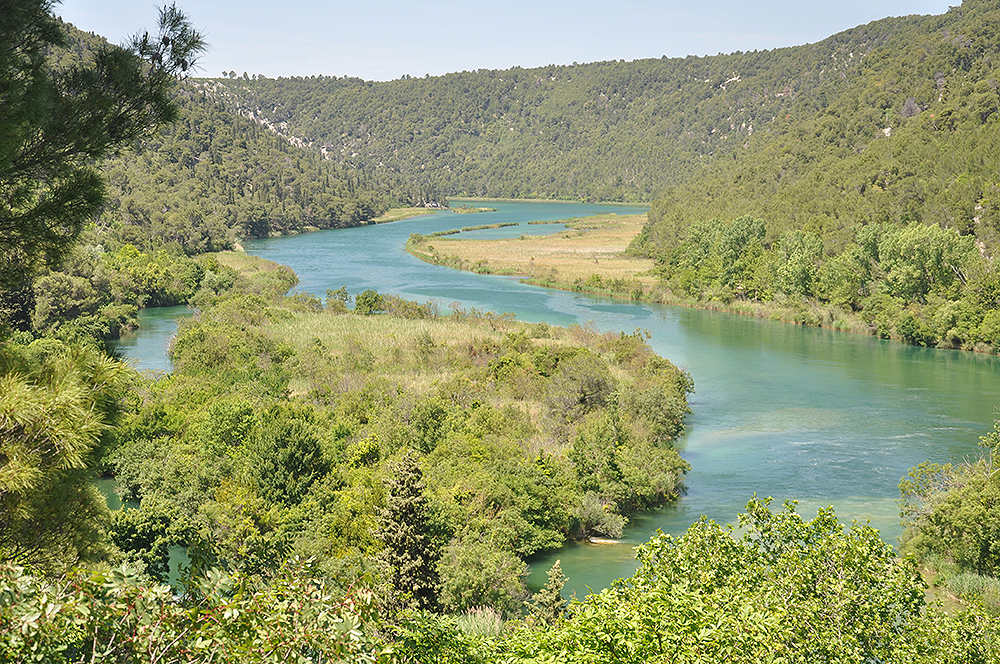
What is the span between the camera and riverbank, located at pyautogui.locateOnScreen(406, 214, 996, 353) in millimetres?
66875

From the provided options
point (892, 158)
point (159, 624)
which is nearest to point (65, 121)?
point (159, 624)

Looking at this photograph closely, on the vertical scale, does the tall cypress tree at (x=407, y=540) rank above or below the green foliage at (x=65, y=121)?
below

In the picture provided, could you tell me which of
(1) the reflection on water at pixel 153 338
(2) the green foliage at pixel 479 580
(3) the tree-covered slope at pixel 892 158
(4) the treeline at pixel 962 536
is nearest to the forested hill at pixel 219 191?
(1) the reflection on water at pixel 153 338

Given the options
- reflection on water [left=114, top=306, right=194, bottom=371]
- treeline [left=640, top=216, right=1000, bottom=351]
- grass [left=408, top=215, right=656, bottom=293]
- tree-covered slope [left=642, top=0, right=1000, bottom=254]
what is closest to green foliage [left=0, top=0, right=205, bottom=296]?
reflection on water [left=114, top=306, right=194, bottom=371]

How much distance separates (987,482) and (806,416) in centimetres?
1769

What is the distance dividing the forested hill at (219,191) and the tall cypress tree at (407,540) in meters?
68.7

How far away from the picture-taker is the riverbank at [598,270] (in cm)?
6688

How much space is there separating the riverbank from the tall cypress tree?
49409 mm

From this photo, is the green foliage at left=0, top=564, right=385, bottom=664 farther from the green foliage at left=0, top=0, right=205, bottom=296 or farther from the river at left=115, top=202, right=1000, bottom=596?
the river at left=115, top=202, right=1000, bottom=596

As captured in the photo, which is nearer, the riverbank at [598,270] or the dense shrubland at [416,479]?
the dense shrubland at [416,479]

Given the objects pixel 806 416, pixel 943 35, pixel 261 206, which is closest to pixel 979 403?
pixel 806 416

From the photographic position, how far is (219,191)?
435 feet

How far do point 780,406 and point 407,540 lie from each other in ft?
94.6

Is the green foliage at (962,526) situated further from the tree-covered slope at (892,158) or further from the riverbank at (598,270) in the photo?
the tree-covered slope at (892,158)
